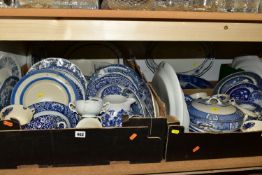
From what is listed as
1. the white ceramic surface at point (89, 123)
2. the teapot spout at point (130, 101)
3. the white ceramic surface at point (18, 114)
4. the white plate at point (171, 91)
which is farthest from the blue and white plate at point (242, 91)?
the white ceramic surface at point (18, 114)

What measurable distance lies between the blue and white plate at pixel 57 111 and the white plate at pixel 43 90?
0.27 feet

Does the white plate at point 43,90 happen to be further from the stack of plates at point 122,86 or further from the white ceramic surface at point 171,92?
the white ceramic surface at point 171,92

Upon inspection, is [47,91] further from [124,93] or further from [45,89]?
[124,93]

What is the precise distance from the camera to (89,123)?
82 cm

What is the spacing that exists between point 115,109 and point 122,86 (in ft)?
0.55

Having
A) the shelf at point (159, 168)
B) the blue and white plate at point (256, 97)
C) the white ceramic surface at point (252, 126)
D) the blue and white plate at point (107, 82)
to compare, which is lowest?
the shelf at point (159, 168)

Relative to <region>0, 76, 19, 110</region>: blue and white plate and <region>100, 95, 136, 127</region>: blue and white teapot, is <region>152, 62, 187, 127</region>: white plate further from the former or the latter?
<region>0, 76, 19, 110</region>: blue and white plate

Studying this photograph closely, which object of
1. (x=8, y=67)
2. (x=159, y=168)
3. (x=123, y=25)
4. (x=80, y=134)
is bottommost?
(x=159, y=168)

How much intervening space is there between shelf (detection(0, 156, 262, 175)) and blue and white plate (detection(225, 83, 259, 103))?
270 millimetres

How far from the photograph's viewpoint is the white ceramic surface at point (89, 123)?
0.81 metres

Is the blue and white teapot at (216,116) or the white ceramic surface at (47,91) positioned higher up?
the white ceramic surface at (47,91)

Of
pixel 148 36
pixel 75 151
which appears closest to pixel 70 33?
pixel 148 36

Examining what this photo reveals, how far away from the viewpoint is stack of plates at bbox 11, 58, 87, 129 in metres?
0.86

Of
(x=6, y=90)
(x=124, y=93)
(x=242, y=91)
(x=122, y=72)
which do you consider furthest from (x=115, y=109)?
(x=242, y=91)
